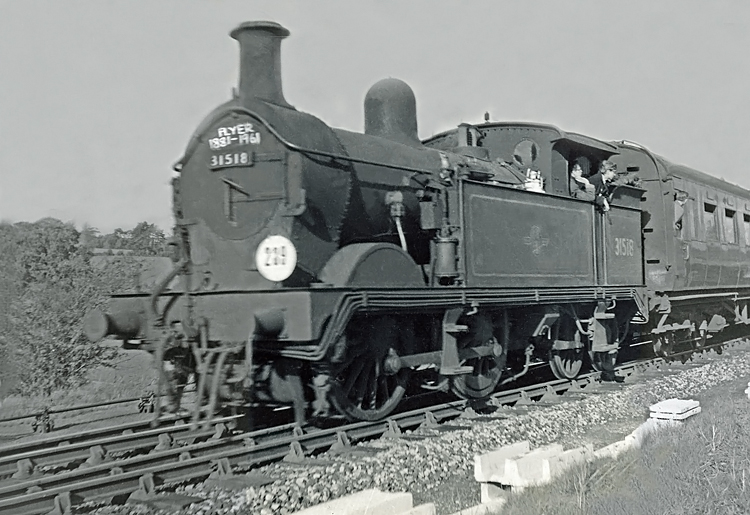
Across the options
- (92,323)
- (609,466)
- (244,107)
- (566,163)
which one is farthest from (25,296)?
(609,466)

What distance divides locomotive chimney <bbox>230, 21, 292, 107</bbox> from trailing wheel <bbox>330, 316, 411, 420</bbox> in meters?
2.05

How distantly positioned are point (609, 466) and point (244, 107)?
12.6ft

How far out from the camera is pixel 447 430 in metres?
6.77

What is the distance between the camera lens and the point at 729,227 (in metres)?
14.8

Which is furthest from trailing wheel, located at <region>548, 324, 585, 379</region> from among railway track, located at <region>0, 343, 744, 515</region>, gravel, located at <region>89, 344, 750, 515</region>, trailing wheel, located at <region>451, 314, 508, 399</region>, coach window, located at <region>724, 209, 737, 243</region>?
coach window, located at <region>724, 209, 737, 243</region>

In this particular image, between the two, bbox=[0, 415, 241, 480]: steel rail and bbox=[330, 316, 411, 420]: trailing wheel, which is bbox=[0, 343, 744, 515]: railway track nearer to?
bbox=[0, 415, 241, 480]: steel rail

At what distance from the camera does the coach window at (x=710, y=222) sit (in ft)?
43.7

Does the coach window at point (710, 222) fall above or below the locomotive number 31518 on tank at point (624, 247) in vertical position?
above

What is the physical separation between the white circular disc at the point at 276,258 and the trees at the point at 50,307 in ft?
14.7

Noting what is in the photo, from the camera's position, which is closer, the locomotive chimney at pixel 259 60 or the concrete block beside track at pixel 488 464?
the concrete block beside track at pixel 488 464

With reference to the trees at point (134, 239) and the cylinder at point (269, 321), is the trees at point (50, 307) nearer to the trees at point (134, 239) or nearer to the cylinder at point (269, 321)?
the trees at point (134, 239)

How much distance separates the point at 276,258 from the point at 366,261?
797 millimetres

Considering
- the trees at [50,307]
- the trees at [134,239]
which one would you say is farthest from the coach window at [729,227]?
the trees at [50,307]

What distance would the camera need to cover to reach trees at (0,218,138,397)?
9812 mm
